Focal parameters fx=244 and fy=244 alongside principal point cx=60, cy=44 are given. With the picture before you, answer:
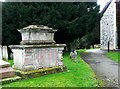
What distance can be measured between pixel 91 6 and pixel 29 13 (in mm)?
7229

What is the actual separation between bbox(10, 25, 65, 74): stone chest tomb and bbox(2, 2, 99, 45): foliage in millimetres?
10902

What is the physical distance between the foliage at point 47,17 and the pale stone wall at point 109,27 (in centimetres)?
1135

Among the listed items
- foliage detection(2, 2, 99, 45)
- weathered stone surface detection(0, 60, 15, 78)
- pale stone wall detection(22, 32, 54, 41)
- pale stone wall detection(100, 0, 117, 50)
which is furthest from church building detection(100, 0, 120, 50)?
weathered stone surface detection(0, 60, 15, 78)

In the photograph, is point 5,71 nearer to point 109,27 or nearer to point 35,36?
point 35,36

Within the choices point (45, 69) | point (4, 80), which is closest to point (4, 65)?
point (4, 80)

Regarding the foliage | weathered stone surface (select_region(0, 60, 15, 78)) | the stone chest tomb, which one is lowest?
weathered stone surface (select_region(0, 60, 15, 78))

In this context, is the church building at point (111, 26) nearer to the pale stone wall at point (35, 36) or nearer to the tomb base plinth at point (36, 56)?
the tomb base plinth at point (36, 56)

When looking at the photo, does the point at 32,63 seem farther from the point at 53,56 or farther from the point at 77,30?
the point at 77,30

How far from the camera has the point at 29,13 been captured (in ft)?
76.9

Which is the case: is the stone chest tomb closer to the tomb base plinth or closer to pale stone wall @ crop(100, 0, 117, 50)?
the tomb base plinth

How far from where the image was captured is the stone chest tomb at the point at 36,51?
1057 centimetres

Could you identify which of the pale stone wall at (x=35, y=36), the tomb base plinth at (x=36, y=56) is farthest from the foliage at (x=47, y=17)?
the tomb base plinth at (x=36, y=56)

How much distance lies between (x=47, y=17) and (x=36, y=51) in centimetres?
1215

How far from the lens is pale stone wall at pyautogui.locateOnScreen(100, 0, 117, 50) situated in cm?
3565
